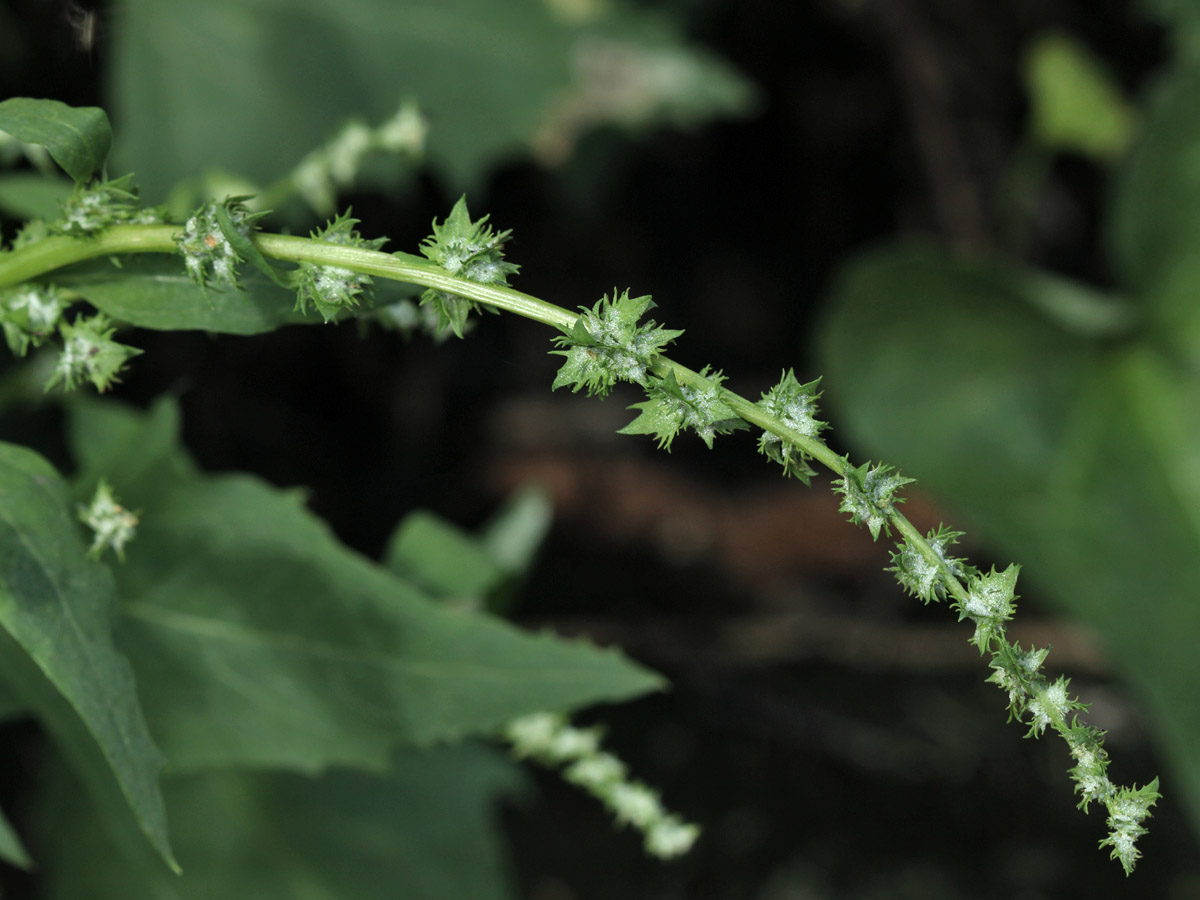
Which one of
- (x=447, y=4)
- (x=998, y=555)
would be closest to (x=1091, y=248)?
(x=998, y=555)

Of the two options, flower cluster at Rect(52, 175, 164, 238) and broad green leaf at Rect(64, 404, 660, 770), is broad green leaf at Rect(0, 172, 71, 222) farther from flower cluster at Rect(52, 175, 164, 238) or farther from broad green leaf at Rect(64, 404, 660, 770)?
flower cluster at Rect(52, 175, 164, 238)

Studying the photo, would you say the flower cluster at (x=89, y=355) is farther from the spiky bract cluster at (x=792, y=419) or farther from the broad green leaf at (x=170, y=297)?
the spiky bract cluster at (x=792, y=419)

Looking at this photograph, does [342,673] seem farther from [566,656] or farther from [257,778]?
[257,778]

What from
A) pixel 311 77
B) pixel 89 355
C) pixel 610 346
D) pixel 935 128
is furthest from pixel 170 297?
pixel 935 128

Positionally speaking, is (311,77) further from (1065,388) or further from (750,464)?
(1065,388)

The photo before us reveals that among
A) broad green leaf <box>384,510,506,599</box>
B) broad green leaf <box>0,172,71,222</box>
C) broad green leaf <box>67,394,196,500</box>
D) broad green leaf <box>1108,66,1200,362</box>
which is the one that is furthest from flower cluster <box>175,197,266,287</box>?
broad green leaf <box>1108,66,1200,362</box>
